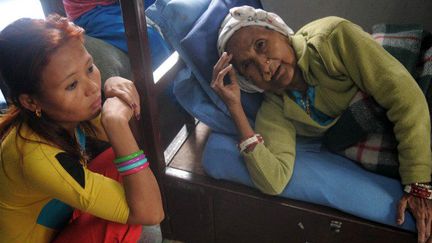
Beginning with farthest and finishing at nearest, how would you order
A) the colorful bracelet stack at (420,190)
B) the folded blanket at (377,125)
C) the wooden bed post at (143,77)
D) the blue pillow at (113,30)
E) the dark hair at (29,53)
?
the blue pillow at (113,30) < the folded blanket at (377,125) < the colorful bracelet stack at (420,190) < the wooden bed post at (143,77) < the dark hair at (29,53)

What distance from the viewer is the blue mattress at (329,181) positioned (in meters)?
0.96

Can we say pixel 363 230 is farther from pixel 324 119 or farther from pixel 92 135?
pixel 92 135

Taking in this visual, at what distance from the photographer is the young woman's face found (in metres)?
0.72

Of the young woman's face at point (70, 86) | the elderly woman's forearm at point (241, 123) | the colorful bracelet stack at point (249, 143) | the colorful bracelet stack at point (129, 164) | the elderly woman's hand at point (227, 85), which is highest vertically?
the young woman's face at point (70, 86)

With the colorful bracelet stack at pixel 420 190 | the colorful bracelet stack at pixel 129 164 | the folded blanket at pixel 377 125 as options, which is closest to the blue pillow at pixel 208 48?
the folded blanket at pixel 377 125

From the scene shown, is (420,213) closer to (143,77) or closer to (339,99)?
(339,99)

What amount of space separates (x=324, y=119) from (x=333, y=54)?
226 mm

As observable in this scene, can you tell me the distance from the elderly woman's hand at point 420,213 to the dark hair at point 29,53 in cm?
97

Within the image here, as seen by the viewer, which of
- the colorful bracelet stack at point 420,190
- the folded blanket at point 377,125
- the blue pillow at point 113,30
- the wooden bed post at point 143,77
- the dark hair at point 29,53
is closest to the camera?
the dark hair at point 29,53

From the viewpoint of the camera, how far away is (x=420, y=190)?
92 centimetres

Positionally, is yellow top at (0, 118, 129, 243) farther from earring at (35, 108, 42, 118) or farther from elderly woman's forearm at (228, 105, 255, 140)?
elderly woman's forearm at (228, 105, 255, 140)

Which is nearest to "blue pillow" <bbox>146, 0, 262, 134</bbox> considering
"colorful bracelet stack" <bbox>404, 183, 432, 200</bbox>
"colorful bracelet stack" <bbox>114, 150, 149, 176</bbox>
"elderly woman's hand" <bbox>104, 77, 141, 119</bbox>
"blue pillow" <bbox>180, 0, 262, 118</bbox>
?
"blue pillow" <bbox>180, 0, 262, 118</bbox>

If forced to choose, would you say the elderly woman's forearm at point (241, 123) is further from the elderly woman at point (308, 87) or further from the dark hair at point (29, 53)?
the dark hair at point (29, 53)

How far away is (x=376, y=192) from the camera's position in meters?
0.98
